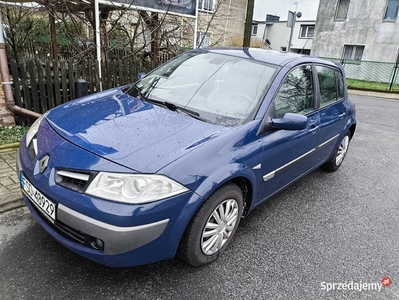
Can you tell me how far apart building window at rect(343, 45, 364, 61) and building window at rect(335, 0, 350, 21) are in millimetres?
1969

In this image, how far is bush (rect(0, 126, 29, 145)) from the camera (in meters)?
4.00

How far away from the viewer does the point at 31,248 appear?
233cm

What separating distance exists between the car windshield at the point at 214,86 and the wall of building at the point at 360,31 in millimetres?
20407

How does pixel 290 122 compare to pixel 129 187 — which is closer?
pixel 129 187

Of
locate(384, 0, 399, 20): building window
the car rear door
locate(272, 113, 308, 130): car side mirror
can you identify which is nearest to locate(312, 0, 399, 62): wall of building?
locate(384, 0, 399, 20): building window

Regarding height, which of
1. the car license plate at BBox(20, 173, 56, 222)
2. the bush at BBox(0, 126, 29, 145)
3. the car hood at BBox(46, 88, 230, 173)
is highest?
the car hood at BBox(46, 88, 230, 173)

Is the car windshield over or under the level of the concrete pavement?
over

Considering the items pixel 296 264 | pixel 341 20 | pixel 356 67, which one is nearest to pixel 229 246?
pixel 296 264

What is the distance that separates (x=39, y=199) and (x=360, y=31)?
22.8m

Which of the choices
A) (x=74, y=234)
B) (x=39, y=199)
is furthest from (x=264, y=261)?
(x=39, y=199)

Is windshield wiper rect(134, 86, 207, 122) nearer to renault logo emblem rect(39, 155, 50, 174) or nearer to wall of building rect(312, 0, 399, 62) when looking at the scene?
renault logo emblem rect(39, 155, 50, 174)

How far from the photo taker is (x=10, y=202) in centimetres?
283

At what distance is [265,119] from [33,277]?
2.10 metres

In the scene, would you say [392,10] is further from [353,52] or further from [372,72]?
[372,72]
